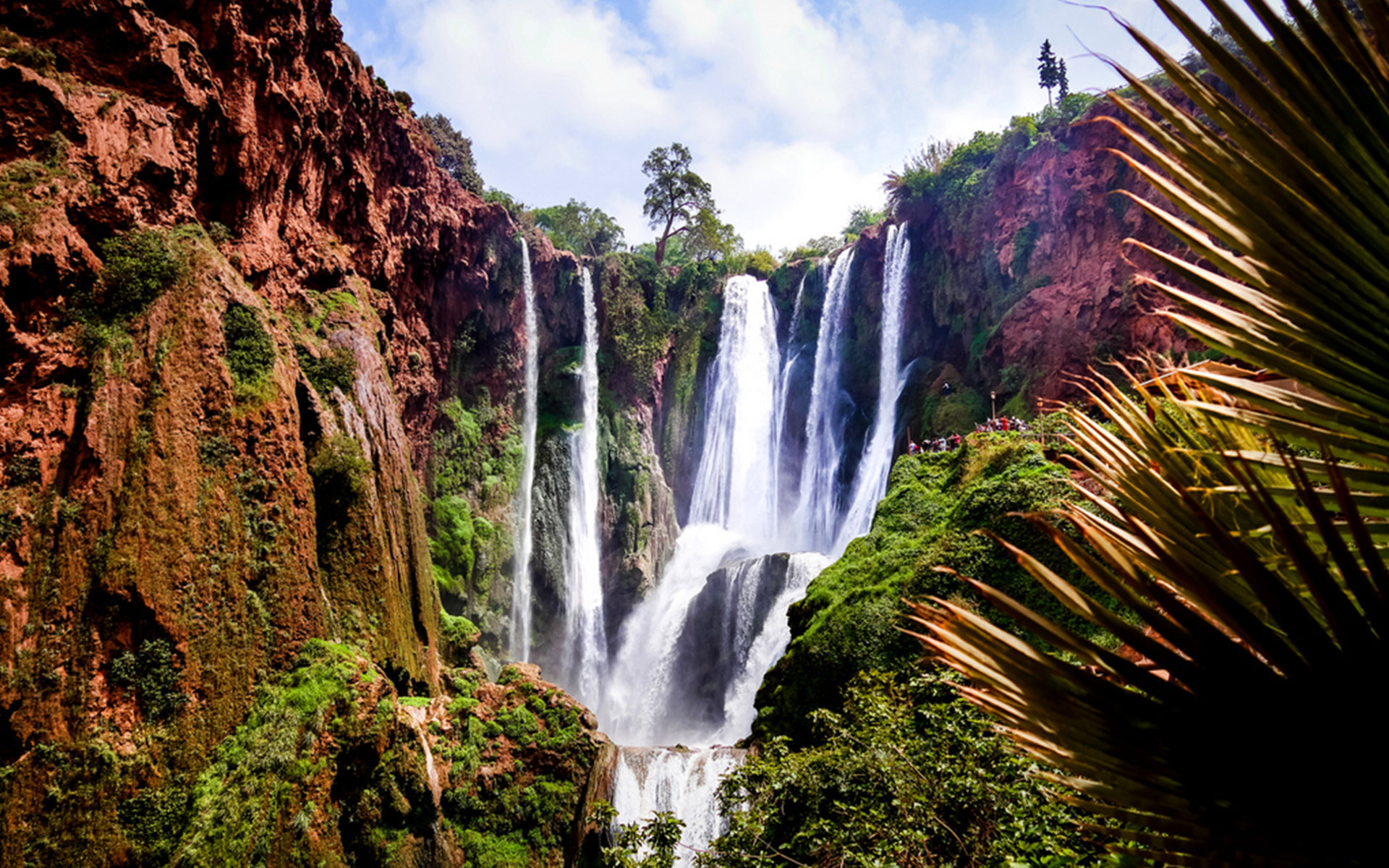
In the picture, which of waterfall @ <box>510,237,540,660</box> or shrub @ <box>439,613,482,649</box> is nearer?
shrub @ <box>439,613,482,649</box>

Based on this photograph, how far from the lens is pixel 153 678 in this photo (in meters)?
7.65

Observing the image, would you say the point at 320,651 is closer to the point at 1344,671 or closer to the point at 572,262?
the point at 1344,671

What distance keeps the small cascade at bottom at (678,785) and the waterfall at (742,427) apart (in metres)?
17.4

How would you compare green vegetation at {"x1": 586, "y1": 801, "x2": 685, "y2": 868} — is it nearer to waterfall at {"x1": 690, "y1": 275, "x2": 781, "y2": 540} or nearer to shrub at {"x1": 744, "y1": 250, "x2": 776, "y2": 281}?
waterfall at {"x1": 690, "y1": 275, "x2": 781, "y2": 540}

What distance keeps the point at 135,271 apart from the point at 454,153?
2211cm

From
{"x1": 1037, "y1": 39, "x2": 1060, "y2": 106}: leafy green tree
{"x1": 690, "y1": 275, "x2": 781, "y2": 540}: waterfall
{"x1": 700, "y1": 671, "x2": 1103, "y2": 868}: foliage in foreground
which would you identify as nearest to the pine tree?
{"x1": 1037, "y1": 39, "x2": 1060, "y2": 106}: leafy green tree

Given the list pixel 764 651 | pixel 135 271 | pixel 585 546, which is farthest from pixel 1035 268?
pixel 135 271

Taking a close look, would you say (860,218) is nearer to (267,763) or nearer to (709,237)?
(709,237)

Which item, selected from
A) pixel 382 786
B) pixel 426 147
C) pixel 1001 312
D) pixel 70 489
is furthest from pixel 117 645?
pixel 1001 312

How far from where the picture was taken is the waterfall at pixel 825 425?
28.1m

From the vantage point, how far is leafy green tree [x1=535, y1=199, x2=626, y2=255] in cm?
3659

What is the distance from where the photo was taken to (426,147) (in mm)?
19844

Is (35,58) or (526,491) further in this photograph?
(526,491)

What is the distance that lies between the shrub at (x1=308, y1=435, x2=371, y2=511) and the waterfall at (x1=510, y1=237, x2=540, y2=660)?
505 inches
